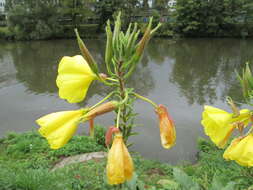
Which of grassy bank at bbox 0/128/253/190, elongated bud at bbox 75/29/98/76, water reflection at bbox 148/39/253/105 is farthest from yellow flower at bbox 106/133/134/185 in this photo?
water reflection at bbox 148/39/253/105

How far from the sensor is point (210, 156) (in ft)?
13.7

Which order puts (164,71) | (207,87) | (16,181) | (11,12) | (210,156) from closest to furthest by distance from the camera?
(16,181) → (210,156) → (207,87) → (164,71) → (11,12)

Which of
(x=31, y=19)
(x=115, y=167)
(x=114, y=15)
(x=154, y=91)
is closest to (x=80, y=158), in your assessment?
(x=115, y=167)

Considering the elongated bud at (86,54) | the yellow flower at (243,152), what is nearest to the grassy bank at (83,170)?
the yellow flower at (243,152)

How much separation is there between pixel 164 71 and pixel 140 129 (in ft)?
21.6

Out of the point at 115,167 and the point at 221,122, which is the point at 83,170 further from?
the point at 115,167

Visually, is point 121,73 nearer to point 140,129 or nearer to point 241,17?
point 140,129

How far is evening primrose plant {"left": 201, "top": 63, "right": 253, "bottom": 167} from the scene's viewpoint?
897 millimetres

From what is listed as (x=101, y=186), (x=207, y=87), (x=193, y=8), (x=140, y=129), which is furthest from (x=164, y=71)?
(x=193, y=8)

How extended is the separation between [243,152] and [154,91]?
26.1 ft

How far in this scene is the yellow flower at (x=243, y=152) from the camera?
2.88 feet

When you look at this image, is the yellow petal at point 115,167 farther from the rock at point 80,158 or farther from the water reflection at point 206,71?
the water reflection at point 206,71

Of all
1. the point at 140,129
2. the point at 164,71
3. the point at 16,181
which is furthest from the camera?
the point at 164,71

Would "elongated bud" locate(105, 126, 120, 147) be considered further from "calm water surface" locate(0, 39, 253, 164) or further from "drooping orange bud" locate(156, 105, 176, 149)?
"calm water surface" locate(0, 39, 253, 164)
